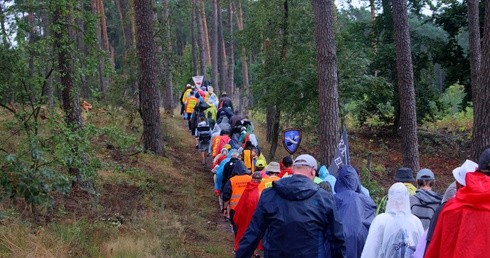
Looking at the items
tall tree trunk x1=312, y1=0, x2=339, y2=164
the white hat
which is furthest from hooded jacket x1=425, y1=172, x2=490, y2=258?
tall tree trunk x1=312, y1=0, x2=339, y2=164

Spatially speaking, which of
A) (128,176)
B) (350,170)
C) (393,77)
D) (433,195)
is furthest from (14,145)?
(393,77)

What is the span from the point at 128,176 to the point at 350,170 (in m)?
9.05

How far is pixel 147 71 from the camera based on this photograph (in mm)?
19031

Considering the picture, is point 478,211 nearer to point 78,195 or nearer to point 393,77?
point 78,195

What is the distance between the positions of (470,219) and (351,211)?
2706 mm

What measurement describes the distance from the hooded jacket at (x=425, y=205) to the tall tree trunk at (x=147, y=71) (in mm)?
12768

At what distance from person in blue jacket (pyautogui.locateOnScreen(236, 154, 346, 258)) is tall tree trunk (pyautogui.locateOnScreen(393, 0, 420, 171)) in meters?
10.9

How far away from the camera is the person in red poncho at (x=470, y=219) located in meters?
4.81

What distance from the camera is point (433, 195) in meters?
→ 7.28

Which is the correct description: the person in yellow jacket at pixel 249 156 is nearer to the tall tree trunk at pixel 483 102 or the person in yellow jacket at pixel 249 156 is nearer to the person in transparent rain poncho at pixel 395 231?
the tall tree trunk at pixel 483 102

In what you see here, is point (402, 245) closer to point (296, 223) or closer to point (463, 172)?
point (296, 223)

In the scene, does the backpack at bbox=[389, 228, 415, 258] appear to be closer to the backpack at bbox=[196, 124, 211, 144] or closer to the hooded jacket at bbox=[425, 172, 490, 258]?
the hooded jacket at bbox=[425, 172, 490, 258]

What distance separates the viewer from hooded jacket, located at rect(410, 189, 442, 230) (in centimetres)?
718

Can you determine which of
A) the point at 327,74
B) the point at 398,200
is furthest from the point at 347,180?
the point at 327,74
